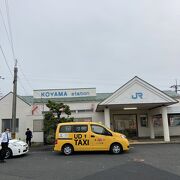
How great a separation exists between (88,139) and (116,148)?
1.70 meters

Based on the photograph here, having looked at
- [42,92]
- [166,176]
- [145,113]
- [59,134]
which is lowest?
[166,176]

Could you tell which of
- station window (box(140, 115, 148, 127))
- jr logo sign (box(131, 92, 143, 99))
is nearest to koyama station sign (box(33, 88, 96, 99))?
station window (box(140, 115, 148, 127))

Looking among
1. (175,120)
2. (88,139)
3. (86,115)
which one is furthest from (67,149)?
(175,120)

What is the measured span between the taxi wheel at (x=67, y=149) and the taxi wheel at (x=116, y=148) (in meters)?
2.42

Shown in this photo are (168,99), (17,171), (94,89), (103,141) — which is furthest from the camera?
(94,89)

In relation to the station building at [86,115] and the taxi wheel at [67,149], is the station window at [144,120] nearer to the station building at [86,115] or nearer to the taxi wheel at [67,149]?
the station building at [86,115]

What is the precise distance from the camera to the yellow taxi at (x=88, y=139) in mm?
15078

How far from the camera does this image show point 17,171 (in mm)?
10438

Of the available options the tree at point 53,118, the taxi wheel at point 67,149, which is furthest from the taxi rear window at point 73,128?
the tree at point 53,118

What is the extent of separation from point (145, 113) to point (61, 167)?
18.3 meters

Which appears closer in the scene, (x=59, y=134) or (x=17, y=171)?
(x=17, y=171)

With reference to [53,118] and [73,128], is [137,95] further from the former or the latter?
[73,128]

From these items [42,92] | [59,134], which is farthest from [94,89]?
[59,134]

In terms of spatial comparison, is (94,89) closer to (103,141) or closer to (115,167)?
(103,141)
